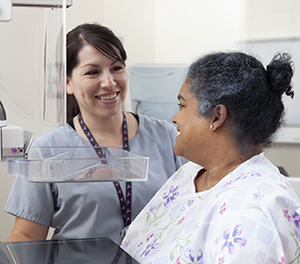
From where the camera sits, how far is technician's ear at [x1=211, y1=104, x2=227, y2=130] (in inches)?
46.3

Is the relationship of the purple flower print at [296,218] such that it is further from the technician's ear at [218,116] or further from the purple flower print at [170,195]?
the purple flower print at [170,195]

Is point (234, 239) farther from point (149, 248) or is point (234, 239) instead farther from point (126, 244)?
point (126, 244)

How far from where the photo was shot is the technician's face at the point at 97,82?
156 centimetres

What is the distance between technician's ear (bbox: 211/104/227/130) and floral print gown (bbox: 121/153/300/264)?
0.14m

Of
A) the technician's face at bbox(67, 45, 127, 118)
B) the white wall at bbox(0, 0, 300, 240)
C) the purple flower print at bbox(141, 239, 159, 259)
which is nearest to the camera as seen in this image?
the purple flower print at bbox(141, 239, 159, 259)

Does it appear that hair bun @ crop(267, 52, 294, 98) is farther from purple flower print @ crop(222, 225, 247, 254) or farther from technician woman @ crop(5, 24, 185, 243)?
technician woman @ crop(5, 24, 185, 243)

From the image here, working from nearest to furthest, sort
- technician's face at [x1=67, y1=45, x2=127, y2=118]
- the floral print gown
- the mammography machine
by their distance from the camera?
the mammography machine, the floral print gown, technician's face at [x1=67, y1=45, x2=127, y2=118]

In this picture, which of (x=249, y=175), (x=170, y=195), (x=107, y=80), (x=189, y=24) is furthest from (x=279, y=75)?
(x=189, y=24)

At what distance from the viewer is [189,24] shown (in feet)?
11.0

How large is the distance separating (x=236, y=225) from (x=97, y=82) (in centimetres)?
85

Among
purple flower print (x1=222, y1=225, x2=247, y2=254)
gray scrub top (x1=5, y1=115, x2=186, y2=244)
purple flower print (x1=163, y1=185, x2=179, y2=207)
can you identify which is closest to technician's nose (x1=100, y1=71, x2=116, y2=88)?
gray scrub top (x1=5, y1=115, x2=186, y2=244)

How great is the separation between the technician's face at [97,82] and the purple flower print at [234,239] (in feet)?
2.65

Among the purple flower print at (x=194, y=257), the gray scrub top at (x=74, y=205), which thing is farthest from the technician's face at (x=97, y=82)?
the purple flower print at (x=194, y=257)

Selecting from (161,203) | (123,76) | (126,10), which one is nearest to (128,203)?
(161,203)
